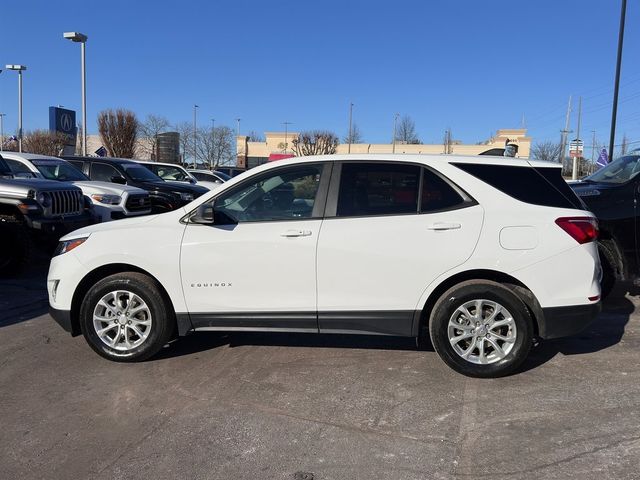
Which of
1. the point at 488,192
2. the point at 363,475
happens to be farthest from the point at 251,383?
the point at 488,192

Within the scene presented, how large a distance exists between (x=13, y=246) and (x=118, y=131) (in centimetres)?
3214

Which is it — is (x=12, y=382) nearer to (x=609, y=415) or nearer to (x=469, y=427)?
(x=469, y=427)

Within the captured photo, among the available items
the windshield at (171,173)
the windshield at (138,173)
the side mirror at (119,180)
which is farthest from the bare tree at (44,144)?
the side mirror at (119,180)

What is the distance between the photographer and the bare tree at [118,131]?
125 ft

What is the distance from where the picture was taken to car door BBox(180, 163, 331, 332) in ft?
14.4

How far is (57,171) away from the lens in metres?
11.2

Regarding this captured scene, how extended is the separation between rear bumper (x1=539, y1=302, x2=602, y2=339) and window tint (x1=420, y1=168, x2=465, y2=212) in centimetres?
108

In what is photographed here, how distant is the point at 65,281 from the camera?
4.73 metres

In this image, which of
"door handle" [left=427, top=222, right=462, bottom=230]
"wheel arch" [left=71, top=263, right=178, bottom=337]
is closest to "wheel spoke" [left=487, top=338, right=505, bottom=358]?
"door handle" [left=427, top=222, right=462, bottom=230]

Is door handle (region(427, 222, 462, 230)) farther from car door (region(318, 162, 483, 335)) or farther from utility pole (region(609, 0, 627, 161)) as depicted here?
utility pole (region(609, 0, 627, 161))

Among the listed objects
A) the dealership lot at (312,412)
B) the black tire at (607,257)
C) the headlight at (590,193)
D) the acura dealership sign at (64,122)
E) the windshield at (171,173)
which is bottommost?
the dealership lot at (312,412)

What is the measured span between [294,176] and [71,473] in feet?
8.81

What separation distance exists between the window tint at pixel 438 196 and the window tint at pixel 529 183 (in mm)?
215

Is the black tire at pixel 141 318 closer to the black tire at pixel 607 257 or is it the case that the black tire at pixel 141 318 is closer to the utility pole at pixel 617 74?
the black tire at pixel 607 257
